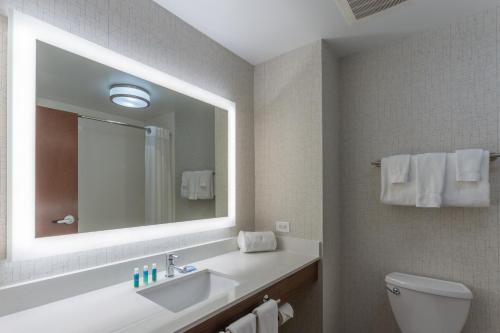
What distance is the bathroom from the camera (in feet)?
3.29

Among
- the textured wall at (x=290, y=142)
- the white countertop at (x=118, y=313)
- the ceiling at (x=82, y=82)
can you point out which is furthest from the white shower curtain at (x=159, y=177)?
the textured wall at (x=290, y=142)

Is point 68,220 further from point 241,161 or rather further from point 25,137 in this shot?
point 241,161

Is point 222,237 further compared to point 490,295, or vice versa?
point 222,237

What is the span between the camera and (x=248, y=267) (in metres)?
1.50

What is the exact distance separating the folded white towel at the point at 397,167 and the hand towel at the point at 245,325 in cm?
123

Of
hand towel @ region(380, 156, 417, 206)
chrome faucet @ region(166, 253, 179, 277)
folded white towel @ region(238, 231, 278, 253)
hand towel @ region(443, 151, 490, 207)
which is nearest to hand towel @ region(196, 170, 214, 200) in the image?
folded white towel @ region(238, 231, 278, 253)

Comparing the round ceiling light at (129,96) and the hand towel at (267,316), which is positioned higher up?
the round ceiling light at (129,96)

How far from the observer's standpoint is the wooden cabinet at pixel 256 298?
0.97 meters

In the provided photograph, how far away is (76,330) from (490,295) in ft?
6.88

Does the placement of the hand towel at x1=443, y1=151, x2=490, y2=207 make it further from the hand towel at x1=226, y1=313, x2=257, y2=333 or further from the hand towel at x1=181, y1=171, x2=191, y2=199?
the hand towel at x1=181, y1=171, x2=191, y2=199

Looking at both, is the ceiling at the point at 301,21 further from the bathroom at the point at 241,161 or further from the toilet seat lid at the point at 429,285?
the toilet seat lid at the point at 429,285

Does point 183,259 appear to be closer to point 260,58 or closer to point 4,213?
point 4,213

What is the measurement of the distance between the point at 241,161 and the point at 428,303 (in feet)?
4.96

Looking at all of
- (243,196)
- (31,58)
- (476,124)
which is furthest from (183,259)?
(476,124)
